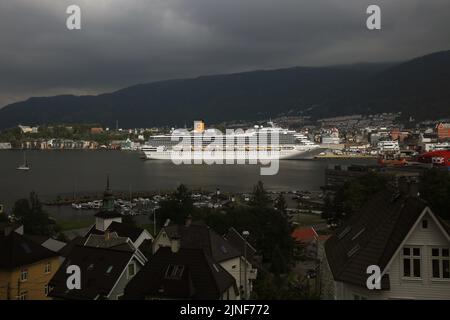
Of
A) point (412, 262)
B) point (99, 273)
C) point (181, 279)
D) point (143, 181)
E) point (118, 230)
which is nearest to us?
point (412, 262)

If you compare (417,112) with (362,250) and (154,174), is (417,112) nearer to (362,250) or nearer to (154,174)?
(154,174)


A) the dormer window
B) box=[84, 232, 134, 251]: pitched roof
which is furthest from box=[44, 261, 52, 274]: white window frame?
the dormer window

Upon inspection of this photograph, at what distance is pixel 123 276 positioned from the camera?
7820 millimetres

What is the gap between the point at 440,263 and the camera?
5.22 metres

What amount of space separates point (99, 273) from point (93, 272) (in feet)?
0.38

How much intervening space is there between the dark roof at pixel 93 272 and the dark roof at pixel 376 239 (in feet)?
11.2

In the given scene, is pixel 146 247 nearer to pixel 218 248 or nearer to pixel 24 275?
pixel 218 248

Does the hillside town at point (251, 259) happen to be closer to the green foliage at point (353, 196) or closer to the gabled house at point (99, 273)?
the gabled house at point (99, 273)

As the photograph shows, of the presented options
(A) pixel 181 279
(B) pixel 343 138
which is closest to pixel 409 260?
(A) pixel 181 279

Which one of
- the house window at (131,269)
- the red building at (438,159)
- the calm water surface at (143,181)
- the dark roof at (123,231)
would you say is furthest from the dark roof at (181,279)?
the red building at (438,159)

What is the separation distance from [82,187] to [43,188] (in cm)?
295

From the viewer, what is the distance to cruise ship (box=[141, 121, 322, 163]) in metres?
68.3

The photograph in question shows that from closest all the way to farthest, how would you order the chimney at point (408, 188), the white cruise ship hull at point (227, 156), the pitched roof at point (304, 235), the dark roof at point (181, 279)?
the chimney at point (408, 188) < the dark roof at point (181, 279) < the pitched roof at point (304, 235) < the white cruise ship hull at point (227, 156)

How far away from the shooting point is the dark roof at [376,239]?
5.24 meters
